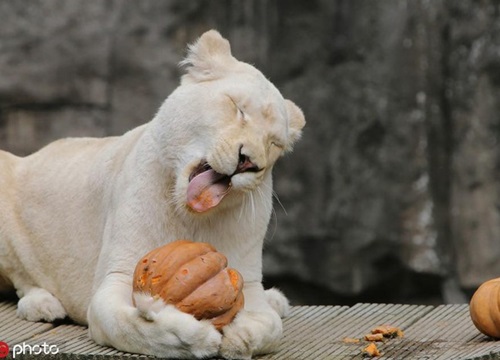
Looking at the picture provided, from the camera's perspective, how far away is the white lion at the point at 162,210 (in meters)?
4.51

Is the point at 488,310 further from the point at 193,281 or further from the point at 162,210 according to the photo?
the point at 162,210

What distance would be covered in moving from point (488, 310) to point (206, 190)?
1.37 meters

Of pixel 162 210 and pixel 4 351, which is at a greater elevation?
pixel 162 210

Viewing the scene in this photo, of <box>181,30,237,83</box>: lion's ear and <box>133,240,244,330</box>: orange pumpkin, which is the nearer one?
<box>133,240,244,330</box>: orange pumpkin

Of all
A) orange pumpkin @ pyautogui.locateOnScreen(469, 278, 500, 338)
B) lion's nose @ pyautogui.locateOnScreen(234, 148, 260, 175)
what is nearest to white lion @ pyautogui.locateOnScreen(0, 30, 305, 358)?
lion's nose @ pyautogui.locateOnScreen(234, 148, 260, 175)

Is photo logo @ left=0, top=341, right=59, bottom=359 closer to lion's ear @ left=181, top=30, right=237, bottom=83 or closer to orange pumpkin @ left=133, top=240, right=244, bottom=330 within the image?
orange pumpkin @ left=133, top=240, right=244, bottom=330

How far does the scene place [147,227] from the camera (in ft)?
16.3

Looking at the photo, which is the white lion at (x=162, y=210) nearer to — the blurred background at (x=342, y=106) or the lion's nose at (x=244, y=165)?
the lion's nose at (x=244, y=165)

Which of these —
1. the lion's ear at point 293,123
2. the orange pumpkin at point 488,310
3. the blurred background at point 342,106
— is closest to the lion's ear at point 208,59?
the lion's ear at point 293,123

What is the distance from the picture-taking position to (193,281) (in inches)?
175

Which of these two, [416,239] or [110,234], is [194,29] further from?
[110,234]

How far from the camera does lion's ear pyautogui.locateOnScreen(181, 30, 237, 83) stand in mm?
5051

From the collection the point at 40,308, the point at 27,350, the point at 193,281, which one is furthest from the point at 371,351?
the point at 40,308

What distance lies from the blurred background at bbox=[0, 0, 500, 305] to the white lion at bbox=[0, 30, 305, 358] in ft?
9.75
